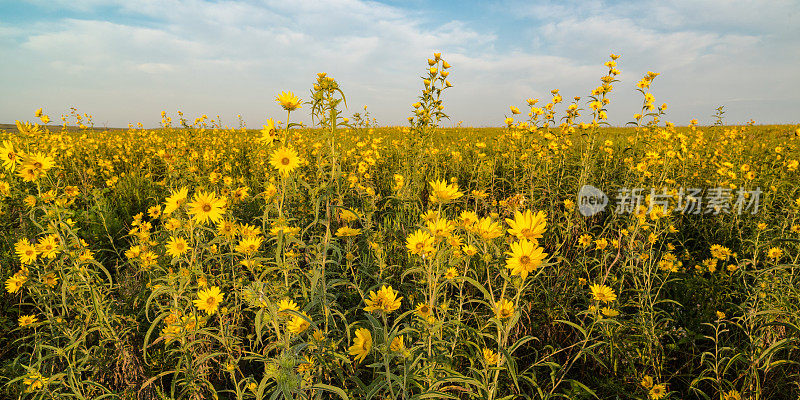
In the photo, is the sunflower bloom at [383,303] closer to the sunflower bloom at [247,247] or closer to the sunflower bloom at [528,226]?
the sunflower bloom at [528,226]

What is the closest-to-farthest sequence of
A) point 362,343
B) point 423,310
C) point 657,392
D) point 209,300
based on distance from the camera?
1. point 362,343
2. point 423,310
3. point 657,392
4. point 209,300

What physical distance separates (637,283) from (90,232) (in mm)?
4132

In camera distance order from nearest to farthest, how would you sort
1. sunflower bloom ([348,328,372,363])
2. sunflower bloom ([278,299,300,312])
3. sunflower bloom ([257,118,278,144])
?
1. sunflower bloom ([348,328,372,363])
2. sunflower bloom ([278,299,300,312])
3. sunflower bloom ([257,118,278,144])

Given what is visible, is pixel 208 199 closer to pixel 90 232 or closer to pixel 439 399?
pixel 439 399

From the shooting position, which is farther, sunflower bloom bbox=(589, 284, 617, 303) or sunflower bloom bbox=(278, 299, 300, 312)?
sunflower bloom bbox=(589, 284, 617, 303)

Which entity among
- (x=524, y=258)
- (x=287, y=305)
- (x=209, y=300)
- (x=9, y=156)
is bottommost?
(x=209, y=300)

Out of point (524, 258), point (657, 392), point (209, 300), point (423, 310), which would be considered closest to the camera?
point (524, 258)

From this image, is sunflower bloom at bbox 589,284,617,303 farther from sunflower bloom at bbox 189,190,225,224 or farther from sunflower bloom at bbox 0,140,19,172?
sunflower bloom at bbox 0,140,19,172

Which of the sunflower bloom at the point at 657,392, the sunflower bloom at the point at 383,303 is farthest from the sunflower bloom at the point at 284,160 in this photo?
the sunflower bloom at the point at 657,392

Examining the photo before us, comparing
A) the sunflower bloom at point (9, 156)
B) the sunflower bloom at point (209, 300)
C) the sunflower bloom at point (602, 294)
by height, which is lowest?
the sunflower bloom at point (209, 300)

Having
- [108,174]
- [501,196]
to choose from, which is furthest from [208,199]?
[108,174]

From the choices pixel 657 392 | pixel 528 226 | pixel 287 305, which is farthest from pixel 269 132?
pixel 657 392

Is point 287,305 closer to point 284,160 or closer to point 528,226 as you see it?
point 284,160

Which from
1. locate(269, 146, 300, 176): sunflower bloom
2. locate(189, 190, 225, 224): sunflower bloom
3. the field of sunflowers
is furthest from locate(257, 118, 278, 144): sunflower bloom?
locate(189, 190, 225, 224): sunflower bloom
